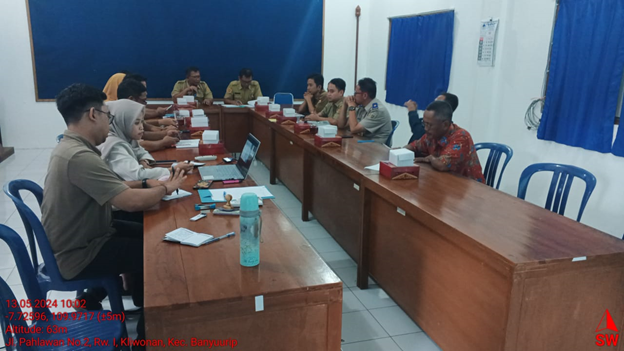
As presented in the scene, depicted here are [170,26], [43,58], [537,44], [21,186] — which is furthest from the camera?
[170,26]

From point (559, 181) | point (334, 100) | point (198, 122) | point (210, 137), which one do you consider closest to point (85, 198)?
point (210, 137)

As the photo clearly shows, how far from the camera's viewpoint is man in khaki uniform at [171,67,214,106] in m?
6.34

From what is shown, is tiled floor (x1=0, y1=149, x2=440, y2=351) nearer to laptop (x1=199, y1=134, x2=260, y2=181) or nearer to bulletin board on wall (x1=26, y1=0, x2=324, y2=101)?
laptop (x1=199, y1=134, x2=260, y2=181)

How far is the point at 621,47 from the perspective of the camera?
10.5 feet

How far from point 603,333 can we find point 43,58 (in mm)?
7013

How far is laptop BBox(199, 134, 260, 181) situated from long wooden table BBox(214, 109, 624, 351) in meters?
0.63

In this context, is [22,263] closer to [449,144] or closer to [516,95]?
[449,144]

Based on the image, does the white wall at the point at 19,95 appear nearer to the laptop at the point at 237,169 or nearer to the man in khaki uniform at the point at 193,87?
the man in khaki uniform at the point at 193,87

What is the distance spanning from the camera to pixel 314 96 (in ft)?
18.7

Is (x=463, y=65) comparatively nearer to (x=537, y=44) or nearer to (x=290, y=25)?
(x=537, y=44)

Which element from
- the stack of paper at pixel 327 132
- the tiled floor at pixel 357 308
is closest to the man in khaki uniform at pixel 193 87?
the tiled floor at pixel 357 308

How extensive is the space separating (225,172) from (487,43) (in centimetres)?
330

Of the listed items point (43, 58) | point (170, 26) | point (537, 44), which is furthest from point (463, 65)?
point (43, 58)

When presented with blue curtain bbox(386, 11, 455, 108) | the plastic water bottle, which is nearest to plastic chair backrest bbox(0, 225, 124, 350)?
the plastic water bottle
